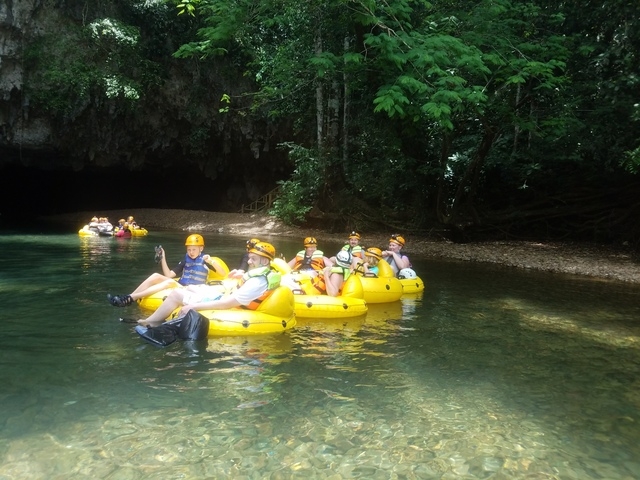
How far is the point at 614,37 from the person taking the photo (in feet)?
41.7

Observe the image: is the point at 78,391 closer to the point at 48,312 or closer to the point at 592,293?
the point at 48,312

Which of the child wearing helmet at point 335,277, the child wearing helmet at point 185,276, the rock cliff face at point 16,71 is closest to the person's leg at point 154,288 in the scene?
the child wearing helmet at point 185,276

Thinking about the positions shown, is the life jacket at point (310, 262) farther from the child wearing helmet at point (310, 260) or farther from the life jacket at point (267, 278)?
the life jacket at point (267, 278)

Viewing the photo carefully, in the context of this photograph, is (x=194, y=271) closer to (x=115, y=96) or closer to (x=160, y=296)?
(x=160, y=296)

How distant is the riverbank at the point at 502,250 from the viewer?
12852 millimetres

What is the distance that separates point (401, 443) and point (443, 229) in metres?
14.1

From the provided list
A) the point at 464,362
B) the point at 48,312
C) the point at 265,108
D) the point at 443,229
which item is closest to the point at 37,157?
the point at 265,108

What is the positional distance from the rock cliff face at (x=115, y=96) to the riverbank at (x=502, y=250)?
3945 millimetres

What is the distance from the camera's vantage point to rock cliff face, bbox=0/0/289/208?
20.1 meters

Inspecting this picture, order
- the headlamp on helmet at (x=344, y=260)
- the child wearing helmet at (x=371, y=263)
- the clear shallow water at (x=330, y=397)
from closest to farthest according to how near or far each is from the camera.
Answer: the clear shallow water at (x=330, y=397) < the headlamp on helmet at (x=344, y=260) < the child wearing helmet at (x=371, y=263)

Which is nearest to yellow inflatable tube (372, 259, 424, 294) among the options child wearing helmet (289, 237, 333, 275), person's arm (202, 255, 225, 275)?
child wearing helmet (289, 237, 333, 275)

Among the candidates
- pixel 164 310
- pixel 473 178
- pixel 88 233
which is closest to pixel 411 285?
pixel 164 310

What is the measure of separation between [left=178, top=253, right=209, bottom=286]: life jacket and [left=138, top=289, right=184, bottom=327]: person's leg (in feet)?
2.60

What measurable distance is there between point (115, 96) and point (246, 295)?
1679 cm
